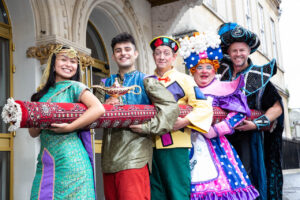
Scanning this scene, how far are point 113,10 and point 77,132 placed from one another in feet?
13.1

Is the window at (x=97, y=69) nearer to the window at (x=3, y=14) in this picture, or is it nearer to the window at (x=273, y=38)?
the window at (x=3, y=14)

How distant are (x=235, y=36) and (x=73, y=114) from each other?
1992 mm

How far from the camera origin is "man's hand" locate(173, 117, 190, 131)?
2.54 m

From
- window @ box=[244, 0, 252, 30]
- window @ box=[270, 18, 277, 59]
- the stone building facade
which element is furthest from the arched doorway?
window @ box=[270, 18, 277, 59]

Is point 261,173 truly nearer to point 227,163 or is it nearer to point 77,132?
point 227,163

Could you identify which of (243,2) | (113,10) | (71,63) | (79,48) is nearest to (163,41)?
(71,63)

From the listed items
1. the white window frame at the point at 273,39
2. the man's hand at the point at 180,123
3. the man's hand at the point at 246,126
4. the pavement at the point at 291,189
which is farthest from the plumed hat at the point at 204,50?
the white window frame at the point at 273,39

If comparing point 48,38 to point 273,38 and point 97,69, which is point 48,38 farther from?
point 273,38

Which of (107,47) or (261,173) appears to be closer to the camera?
(261,173)

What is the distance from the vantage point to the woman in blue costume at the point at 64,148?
6.73 ft

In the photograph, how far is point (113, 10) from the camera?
5871mm

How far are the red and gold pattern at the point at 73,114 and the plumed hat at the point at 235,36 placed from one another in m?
1.17

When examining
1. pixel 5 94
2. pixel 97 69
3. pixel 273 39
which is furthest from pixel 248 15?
pixel 5 94

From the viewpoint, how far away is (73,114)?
2.04 m
